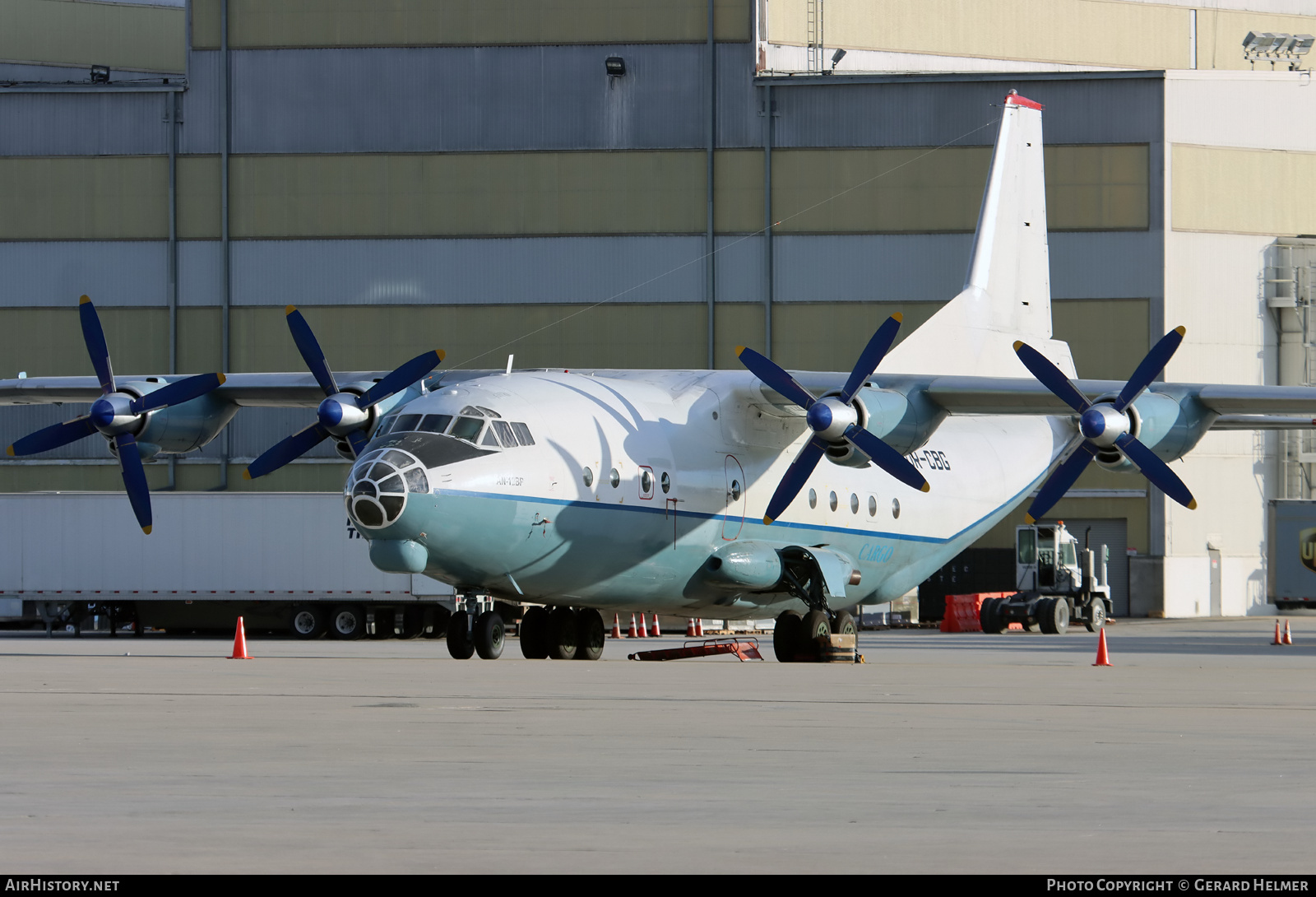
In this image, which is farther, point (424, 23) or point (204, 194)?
point (204, 194)

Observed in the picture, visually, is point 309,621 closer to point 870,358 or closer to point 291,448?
point 291,448

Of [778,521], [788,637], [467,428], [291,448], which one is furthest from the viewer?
[291,448]

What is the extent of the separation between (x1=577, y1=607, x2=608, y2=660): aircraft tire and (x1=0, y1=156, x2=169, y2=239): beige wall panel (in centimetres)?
3927

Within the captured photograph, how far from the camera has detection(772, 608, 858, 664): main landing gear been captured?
28.8 metres

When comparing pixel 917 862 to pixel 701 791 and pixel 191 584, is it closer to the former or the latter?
pixel 701 791

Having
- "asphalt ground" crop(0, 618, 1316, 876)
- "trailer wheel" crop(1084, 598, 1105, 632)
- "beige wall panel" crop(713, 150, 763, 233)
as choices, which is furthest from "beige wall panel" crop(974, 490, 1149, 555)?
"asphalt ground" crop(0, 618, 1316, 876)

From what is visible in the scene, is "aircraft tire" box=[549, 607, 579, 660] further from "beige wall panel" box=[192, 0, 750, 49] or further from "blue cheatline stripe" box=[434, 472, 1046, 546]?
"beige wall panel" box=[192, 0, 750, 49]

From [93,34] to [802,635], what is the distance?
5289 cm

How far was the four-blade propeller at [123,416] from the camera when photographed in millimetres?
31125

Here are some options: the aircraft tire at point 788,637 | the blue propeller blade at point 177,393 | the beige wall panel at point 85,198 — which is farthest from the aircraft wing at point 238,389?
the beige wall panel at point 85,198

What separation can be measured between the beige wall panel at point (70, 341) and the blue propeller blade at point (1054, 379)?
3976 centimetres

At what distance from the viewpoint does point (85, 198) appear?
62875 millimetres

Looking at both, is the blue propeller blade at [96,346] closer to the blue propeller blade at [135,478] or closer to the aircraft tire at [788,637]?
the blue propeller blade at [135,478]

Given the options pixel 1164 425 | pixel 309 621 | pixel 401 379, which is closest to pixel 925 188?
pixel 309 621
